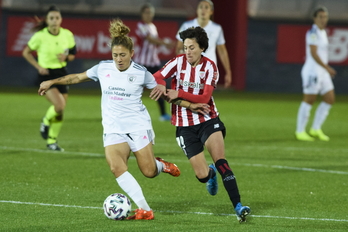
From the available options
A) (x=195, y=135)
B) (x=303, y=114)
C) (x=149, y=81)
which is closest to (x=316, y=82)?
(x=303, y=114)

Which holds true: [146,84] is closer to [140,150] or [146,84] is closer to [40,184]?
[140,150]

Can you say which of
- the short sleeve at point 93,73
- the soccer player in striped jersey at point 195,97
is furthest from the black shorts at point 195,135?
the short sleeve at point 93,73

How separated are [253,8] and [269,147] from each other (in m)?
14.4

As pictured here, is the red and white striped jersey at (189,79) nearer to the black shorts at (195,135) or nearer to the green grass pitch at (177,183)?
the black shorts at (195,135)

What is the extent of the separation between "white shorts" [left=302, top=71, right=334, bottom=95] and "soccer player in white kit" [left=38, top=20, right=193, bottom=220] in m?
6.56

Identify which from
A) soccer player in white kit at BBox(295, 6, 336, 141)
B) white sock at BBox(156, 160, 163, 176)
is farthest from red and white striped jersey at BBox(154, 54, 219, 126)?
soccer player in white kit at BBox(295, 6, 336, 141)

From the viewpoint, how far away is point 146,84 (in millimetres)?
6336

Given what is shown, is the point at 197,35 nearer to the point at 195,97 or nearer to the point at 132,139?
the point at 195,97

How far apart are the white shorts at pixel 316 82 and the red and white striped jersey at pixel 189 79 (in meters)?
6.09

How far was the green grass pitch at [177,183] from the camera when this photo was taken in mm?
5945

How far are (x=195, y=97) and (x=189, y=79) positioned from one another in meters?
0.25

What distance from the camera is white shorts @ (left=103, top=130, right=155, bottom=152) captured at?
619 cm

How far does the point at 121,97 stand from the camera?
244 inches

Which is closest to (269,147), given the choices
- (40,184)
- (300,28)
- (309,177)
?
(309,177)
